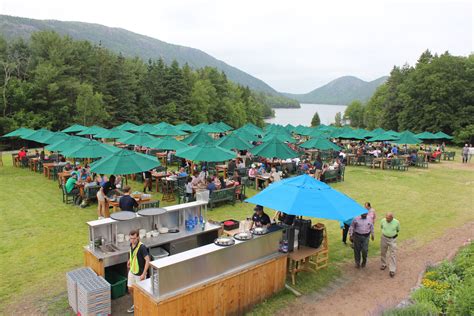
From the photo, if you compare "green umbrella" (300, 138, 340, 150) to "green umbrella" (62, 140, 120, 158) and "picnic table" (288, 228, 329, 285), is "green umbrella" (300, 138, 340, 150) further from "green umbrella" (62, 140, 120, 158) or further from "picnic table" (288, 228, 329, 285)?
"picnic table" (288, 228, 329, 285)

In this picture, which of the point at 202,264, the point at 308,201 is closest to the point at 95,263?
the point at 202,264

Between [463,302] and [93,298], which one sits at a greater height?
[463,302]

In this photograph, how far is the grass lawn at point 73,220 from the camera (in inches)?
269

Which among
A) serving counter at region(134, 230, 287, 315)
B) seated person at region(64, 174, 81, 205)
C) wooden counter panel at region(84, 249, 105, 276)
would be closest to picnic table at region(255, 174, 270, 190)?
seated person at region(64, 174, 81, 205)

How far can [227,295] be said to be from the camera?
5.70 metres

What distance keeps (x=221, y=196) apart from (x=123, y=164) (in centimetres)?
389

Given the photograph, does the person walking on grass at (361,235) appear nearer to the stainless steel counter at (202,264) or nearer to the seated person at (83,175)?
the stainless steel counter at (202,264)

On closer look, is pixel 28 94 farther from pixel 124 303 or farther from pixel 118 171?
pixel 124 303

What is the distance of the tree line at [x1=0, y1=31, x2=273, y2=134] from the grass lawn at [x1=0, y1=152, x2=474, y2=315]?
53.1 ft

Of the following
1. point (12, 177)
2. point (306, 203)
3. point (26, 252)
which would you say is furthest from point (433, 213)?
point (12, 177)

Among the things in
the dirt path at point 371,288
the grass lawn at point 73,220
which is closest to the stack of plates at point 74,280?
the grass lawn at point 73,220

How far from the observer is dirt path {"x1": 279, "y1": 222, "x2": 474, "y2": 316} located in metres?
6.26

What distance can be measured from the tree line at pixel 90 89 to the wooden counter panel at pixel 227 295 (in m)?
31.5

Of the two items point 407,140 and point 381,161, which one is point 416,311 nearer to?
point 381,161
